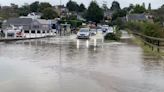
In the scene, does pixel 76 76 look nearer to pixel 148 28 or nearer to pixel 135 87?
pixel 135 87

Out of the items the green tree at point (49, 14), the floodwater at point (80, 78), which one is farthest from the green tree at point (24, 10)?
the floodwater at point (80, 78)

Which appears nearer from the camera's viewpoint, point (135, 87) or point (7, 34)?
point (135, 87)

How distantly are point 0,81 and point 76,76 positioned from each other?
9.34ft

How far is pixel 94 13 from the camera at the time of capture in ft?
546

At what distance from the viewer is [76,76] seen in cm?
1537

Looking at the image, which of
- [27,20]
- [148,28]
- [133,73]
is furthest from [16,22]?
[133,73]

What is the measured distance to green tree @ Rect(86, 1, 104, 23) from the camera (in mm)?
165750

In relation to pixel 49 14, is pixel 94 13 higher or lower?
higher

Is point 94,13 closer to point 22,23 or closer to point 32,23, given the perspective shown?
point 22,23

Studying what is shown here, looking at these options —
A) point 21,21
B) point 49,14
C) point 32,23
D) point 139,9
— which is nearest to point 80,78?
point 32,23

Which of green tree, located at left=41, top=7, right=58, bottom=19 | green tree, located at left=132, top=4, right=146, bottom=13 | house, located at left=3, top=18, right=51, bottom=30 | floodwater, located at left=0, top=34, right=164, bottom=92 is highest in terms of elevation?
green tree, located at left=132, top=4, right=146, bottom=13

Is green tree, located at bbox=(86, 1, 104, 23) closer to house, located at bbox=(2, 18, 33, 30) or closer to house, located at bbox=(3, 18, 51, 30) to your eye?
house, located at bbox=(2, 18, 33, 30)

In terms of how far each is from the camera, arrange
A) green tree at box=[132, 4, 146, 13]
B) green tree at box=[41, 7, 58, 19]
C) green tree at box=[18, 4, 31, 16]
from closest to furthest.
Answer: green tree at box=[41, 7, 58, 19] → green tree at box=[132, 4, 146, 13] → green tree at box=[18, 4, 31, 16]

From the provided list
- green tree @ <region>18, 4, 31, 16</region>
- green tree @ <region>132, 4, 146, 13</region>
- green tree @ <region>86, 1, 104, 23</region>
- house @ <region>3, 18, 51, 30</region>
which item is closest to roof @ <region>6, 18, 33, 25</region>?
house @ <region>3, 18, 51, 30</region>
